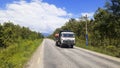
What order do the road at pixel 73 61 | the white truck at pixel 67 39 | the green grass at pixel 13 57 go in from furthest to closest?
the white truck at pixel 67 39 < the road at pixel 73 61 < the green grass at pixel 13 57

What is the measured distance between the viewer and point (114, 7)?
42281 millimetres

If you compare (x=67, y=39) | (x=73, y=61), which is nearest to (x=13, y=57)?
(x=73, y=61)

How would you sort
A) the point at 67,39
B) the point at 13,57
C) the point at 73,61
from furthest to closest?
the point at 67,39 → the point at 13,57 → the point at 73,61

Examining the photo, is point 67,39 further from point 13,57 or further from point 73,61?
point 73,61

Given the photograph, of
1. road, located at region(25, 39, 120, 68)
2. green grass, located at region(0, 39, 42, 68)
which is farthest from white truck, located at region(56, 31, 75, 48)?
road, located at region(25, 39, 120, 68)

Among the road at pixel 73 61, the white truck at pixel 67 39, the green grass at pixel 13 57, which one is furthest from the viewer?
the white truck at pixel 67 39

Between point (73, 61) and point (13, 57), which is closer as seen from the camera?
point (73, 61)

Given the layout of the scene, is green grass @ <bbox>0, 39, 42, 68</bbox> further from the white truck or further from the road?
the white truck

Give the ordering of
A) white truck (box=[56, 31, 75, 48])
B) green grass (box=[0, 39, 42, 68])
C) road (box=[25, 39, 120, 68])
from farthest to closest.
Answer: white truck (box=[56, 31, 75, 48])
road (box=[25, 39, 120, 68])
green grass (box=[0, 39, 42, 68])

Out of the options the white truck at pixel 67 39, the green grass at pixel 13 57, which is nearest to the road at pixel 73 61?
the green grass at pixel 13 57

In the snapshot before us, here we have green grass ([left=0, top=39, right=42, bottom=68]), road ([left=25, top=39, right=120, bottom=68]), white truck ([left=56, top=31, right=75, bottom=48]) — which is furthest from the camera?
white truck ([left=56, top=31, right=75, bottom=48])

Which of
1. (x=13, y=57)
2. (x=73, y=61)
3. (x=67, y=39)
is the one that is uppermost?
(x=67, y=39)

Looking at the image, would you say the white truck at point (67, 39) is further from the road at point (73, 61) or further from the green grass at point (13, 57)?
the road at point (73, 61)

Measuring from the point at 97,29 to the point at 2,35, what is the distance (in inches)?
1326
